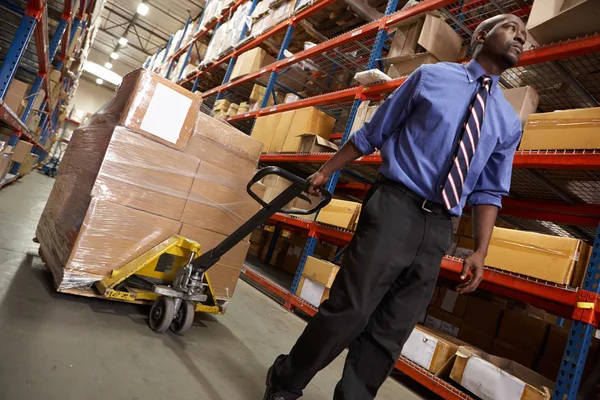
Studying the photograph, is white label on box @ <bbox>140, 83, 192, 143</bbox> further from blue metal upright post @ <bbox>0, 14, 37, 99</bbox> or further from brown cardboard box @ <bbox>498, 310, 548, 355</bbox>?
brown cardboard box @ <bbox>498, 310, 548, 355</bbox>

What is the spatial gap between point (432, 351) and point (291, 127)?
127 inches

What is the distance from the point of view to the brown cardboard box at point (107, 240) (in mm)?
1961

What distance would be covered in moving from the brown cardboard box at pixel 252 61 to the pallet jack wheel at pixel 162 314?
4850mm

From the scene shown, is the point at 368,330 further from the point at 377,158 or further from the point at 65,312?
the point at 377,158

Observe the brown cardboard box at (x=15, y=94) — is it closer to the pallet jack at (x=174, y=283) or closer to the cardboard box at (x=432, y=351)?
the pallet jack at (x=174, y=283)

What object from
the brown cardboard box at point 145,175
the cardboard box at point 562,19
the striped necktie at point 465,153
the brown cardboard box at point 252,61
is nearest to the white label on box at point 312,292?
the brown cardboard box at point 145,175

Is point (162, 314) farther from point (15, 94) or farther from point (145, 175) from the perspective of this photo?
point (15, 94)

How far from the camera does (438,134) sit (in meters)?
1.34

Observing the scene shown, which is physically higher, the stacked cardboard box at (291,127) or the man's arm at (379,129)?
the stacked cardboard box at (291,127)

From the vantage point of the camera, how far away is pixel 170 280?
235 cm

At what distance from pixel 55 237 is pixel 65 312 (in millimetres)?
669

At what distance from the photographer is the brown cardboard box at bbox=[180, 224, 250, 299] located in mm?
2399

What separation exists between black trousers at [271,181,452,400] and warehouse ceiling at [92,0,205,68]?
1358 centimetres

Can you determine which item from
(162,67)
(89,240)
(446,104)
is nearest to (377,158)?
(446,104)
